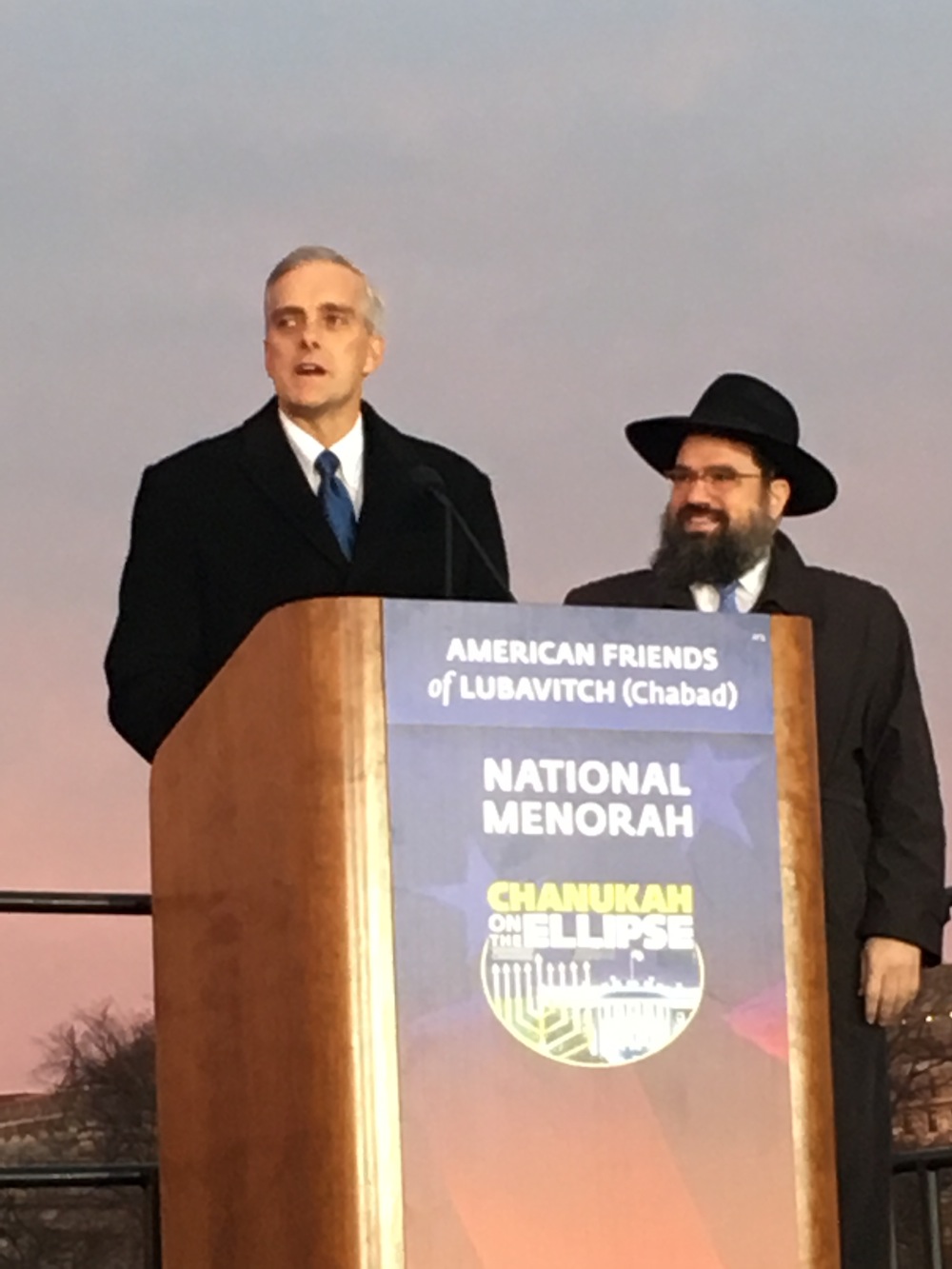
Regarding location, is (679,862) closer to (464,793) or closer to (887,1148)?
(464,793)

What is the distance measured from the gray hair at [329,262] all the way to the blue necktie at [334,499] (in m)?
0.19

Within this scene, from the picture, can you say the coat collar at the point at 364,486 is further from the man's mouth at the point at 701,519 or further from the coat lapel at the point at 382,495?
the man's mouth at the point at 701,519

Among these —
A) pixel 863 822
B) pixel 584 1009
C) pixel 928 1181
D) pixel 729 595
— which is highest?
pixel 729 595

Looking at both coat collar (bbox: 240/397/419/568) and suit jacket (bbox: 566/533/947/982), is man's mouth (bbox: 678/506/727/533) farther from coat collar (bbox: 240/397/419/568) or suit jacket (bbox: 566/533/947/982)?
coat collar (bbox: 240/397/419/568)

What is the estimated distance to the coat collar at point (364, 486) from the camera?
3707 millimetres

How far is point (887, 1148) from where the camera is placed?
3.92m

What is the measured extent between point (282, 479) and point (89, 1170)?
157cm

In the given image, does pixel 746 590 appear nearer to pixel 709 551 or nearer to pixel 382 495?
pixel 709 551

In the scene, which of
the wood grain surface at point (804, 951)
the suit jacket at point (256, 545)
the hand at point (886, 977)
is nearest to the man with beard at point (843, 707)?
the hand at point (886, 977)

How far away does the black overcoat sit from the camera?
382 centimetres

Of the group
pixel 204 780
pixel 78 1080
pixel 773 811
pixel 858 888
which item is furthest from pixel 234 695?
pixel 78 1080

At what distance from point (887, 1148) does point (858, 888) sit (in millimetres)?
405

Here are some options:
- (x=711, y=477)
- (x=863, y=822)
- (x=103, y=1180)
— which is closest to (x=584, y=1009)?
(x=863, y=822)

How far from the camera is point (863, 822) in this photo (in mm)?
3922
